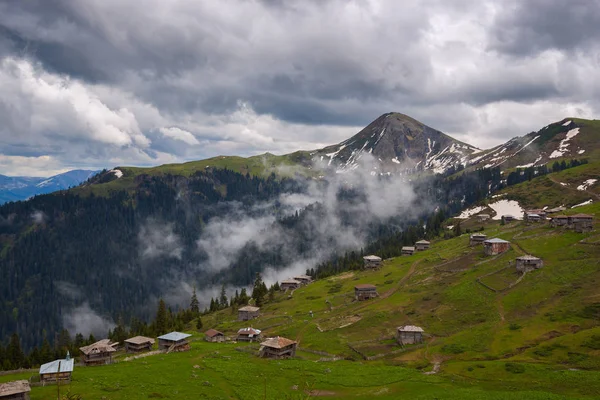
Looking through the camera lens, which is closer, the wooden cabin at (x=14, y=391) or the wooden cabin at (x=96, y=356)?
the wooden cabin at (x=14, y=391)

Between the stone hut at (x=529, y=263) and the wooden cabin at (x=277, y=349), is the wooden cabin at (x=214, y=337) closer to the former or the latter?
the wooden cabin at (x=277, y=349)

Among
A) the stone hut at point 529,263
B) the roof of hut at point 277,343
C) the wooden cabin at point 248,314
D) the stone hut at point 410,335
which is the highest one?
the stone hut at point 529,263

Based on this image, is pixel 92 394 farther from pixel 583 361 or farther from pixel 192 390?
pixel 583 361

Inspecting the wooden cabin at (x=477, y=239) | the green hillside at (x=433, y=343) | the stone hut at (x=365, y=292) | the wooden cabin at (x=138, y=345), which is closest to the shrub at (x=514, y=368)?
the green hillside at (x=433, y=343)

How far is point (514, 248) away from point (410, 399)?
4373 inches

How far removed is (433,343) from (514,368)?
2648cm

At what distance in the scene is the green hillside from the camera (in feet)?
211

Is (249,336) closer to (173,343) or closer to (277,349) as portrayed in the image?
(173,343)

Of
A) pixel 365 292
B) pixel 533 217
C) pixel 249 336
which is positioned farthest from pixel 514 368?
pixel 533 217

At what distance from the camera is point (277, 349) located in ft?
305

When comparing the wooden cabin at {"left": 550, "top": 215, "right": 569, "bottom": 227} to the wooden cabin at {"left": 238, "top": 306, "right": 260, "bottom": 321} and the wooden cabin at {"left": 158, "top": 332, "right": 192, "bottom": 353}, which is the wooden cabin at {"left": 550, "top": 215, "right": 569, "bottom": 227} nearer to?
the wooden cabin at {"left": 238, "top": 306, "right": 260, "bottom": 321}

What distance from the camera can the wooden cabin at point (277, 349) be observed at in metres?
93.1

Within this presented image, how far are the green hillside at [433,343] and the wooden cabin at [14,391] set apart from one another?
282 cm

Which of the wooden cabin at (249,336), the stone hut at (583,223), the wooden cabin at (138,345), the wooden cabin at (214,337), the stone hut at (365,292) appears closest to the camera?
the wooden cabin at (138,345)
